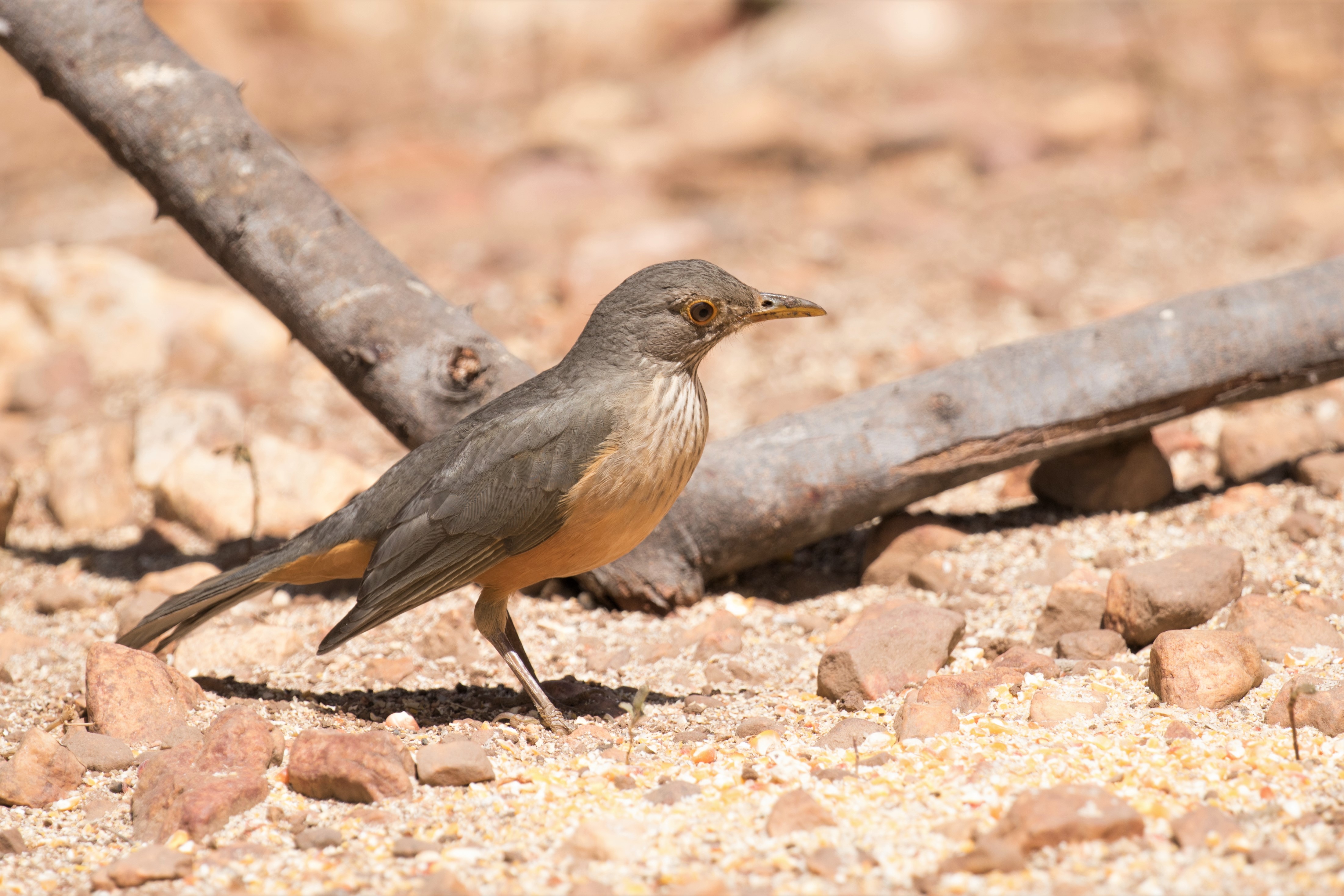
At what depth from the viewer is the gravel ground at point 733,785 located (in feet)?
9.82

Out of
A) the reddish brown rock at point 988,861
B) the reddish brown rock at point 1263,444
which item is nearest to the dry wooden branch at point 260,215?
the reddish brown rock at point 988,861

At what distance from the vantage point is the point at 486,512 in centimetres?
415

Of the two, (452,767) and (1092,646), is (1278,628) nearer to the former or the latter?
(1092,646)

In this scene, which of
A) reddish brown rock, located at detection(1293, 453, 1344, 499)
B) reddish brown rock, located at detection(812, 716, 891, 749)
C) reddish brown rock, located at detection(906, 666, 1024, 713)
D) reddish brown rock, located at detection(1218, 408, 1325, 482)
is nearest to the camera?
reddish brown rock, located at detection(812, 716, 891, 749)

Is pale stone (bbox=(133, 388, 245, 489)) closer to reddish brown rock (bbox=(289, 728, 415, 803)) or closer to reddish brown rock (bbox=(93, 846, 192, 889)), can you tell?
reddish brown rock (bbox=(289, 728, 415, 803))

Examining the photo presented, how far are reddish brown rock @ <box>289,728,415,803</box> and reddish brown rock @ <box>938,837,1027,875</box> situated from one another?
1.59m

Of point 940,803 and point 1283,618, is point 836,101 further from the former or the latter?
point 940,803

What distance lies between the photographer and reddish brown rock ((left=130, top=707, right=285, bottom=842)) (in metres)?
3.36

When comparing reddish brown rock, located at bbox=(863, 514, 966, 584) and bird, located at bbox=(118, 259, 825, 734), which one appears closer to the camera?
bird, located at bbox=(118, 259, 825, 734)

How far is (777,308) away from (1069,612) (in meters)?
1.62

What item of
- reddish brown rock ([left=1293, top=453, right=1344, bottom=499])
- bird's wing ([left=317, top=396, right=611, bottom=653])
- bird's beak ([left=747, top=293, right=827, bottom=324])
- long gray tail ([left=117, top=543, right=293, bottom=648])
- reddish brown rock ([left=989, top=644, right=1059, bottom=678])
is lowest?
reddish brown rock ([left=989, top=644, right=1059, bottom=678])

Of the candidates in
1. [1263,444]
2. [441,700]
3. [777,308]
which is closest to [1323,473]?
[1263,444]

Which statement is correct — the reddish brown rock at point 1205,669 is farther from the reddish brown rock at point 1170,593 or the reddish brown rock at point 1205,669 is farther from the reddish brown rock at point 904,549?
the reddish brown rock at point 904,549

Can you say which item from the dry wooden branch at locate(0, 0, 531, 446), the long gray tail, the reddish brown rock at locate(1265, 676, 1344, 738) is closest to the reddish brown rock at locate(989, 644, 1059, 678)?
the reddish brown rock at locate(1265, 676, 1344, 738)
